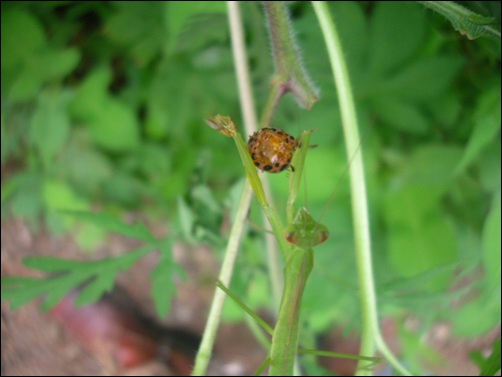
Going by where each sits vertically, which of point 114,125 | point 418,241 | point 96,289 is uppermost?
point 114,125

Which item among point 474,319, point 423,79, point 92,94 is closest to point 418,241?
point 474,319

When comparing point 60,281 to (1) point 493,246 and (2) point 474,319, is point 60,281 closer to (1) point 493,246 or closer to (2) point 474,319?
(1) point 493,246

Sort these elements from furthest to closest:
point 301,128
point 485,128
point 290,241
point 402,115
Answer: point 402,115
point 301,128
point 485,128
point 290,241

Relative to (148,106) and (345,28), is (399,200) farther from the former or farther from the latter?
(148,106)

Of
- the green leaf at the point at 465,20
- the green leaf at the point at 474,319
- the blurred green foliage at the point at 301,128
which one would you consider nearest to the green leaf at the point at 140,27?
the blurred green foliage at the point at 301,128

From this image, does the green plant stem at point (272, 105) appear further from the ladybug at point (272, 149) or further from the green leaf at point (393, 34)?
the green leaf at point (393, 34)

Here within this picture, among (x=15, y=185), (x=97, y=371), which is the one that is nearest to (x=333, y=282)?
(x=97, y=371)

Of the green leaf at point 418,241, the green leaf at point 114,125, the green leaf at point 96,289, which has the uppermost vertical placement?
the green leaf at point 114,125
